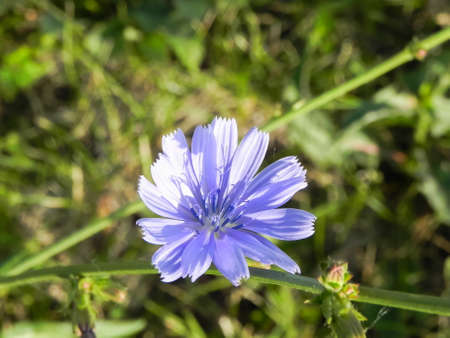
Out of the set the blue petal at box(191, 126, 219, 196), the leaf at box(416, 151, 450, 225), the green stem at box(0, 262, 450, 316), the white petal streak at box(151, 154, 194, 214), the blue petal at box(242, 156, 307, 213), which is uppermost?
the leaf at box(416, 151, 450, 225)

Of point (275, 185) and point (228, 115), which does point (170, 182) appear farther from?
point (228, 115)

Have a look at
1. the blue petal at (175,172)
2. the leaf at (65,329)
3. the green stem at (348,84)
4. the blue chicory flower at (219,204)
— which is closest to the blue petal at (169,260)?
the blue chicory flower at (219,204)

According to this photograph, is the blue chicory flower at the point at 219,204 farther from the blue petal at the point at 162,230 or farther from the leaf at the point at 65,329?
the leaf at the point at 65,329

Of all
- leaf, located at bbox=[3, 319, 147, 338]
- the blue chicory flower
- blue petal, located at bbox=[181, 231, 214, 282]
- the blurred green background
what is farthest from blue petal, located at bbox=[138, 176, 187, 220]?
the blurred green background

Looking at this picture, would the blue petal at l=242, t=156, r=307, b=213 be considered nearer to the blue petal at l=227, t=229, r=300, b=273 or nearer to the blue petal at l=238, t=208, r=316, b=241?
the blue petal at l=238, t=208, r=316, b=241

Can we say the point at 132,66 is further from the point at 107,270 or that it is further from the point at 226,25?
the point at 107,270
